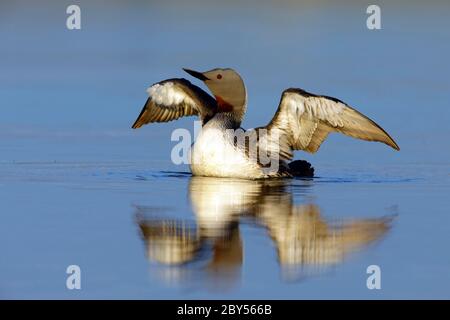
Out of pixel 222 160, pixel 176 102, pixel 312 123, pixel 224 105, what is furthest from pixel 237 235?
pixel 176 102

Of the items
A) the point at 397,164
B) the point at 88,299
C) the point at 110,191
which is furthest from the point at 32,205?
the point at 397,164

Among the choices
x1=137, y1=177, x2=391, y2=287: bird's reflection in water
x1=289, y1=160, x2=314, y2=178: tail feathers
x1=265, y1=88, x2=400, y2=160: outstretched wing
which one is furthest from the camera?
x1=289, y1=160, x2=314, y2=178: tail feathers

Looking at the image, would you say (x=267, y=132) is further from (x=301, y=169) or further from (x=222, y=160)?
(x=222, y=160)

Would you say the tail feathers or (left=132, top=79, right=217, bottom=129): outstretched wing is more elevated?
(left=132, top=79, right=217, bottom=129): outstretched wing

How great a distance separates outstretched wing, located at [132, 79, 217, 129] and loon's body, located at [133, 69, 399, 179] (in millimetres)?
287

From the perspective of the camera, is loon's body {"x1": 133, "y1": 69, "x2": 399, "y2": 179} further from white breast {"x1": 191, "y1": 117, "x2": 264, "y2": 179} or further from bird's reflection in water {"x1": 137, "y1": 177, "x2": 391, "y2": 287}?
bird's reflection in water {"x1": 137, "y1": 177, "x2": 391, "y2": 287}

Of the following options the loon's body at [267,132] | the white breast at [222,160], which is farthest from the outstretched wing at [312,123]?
the white breast at [222,160]

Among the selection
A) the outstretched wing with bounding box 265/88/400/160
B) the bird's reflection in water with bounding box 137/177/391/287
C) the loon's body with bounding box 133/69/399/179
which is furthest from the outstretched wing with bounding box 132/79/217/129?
the bird's reflection in water with bounding box 137/177/391/287

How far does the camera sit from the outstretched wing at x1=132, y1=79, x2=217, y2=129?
1408cm

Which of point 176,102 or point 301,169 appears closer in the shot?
point 301,169

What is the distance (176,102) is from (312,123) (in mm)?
1918

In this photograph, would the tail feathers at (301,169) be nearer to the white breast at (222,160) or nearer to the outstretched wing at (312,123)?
the outstretched wing at (312,123)

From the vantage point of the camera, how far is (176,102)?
14.4m
